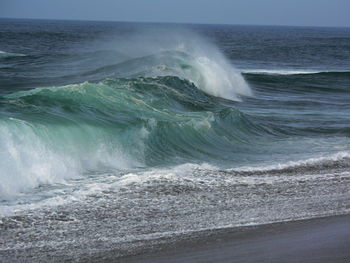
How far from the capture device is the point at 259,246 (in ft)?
20.7

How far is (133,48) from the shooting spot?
35.8 meters

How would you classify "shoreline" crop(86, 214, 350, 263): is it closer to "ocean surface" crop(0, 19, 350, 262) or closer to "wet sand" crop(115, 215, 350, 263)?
"wet sand" crop(115, 215, 350, 263)

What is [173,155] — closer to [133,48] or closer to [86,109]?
[86,109]

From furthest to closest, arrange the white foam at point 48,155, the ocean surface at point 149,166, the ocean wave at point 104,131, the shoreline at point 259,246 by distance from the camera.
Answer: the ocean wave at point 104,131 < the white foam at point 48,155 < the ocean surface at point 149,166 < the shoreline at point 259,246

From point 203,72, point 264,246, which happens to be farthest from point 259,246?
point 203,72

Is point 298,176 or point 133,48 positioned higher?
point 133,48

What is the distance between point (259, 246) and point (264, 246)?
0.05 m

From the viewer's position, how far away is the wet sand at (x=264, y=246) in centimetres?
591

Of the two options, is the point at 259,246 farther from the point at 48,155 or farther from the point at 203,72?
the point at 203,72

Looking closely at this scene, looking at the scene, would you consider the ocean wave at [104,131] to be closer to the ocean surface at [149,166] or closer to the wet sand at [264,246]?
the ocean surface at [149,166]

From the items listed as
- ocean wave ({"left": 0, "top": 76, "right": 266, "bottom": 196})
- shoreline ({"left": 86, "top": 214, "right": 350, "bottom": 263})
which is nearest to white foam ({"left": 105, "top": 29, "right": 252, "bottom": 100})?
ocean wave ({"left": 0, "top": 76, "right": 266, "bottom": 196})

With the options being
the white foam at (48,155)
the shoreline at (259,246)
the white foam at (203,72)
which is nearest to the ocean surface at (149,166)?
the white foam at (48,155)

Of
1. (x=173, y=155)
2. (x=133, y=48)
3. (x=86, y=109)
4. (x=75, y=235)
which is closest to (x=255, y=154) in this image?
(x=173, y=155)

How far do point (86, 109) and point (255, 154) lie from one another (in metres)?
4.00
